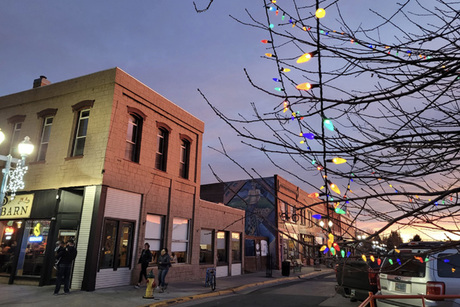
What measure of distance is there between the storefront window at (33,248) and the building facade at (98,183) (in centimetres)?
4

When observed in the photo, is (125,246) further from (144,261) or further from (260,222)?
(260,222)

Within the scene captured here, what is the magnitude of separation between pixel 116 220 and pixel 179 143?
590cm

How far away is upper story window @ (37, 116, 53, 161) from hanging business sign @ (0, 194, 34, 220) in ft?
6.24

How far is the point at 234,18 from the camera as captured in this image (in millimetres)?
3281

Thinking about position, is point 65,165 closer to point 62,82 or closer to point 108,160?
point 108,160

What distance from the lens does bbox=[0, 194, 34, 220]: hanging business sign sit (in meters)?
14.0

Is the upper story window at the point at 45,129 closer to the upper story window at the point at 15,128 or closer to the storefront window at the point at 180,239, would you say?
the upper story window at the point at 15,128

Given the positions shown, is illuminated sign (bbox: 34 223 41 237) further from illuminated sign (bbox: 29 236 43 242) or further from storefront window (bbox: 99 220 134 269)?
storefront window (bbox: 99 220 134 269)

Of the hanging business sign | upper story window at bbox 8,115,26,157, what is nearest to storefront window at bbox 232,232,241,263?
the hanging business sign

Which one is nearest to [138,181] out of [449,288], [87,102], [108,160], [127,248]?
[108,160]

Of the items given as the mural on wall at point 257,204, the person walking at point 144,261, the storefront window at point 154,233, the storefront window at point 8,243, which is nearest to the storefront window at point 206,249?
the storefront window at point 154,233

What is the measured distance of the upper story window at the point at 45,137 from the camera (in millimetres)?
14879

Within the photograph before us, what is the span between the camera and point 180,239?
16.7 metres

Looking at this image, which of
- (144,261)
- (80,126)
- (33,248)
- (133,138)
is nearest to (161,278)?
(144,261)
